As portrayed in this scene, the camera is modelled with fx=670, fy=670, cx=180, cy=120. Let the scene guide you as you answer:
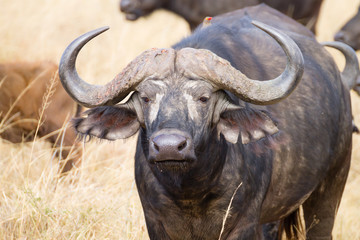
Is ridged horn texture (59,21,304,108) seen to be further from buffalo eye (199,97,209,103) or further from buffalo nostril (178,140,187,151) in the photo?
buffalo nostril (178,140,187,151)

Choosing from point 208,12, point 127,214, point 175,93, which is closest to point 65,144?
point 127,214

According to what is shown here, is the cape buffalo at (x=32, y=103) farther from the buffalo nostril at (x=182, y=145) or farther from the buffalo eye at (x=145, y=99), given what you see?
the buffalo nostril at (x=182, y=145)

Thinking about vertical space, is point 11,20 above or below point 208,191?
below

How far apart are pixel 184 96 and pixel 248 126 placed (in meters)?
0.42

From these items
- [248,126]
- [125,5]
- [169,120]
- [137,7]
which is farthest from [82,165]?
[137,7]

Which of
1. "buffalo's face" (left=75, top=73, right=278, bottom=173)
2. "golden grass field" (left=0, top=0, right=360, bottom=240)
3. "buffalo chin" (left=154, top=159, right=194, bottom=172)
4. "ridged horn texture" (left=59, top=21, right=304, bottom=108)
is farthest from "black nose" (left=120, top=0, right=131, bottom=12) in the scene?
"buffalo chin" (left=154, top=159, right=194, bottom=172)

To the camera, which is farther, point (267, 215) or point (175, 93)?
point (267, 215)

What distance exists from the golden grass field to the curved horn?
23.9 inches

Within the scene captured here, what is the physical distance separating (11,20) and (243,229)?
8.12 metres

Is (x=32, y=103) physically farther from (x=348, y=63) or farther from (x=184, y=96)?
(x=184, y=96)

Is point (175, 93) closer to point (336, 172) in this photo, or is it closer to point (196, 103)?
point (196, 103)

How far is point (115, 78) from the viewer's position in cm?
351

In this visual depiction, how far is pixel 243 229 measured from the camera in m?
3.78

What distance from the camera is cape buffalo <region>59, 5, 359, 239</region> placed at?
3.40 m
